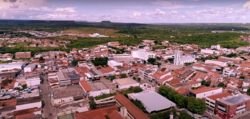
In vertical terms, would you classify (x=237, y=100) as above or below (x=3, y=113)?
above

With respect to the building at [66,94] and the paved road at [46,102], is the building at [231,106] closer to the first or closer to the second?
the building at [66,94]

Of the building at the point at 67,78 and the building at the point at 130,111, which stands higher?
the building at the point at 67,78

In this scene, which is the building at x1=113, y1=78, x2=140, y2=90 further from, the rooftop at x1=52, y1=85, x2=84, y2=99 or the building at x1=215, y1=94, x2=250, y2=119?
the building at x1=215, y1=94, x2=250, y2=119

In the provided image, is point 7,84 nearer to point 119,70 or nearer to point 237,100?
point 119,70

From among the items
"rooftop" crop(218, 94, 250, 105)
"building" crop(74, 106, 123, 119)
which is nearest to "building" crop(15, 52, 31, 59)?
"building" crop(74, 106, 123, 119)

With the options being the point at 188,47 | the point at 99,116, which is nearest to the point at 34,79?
the point at 99,116

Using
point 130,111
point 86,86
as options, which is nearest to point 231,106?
point 130,111

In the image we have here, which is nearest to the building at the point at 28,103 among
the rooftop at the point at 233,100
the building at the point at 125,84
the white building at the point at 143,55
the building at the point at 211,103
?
the building at the point at 125,84
